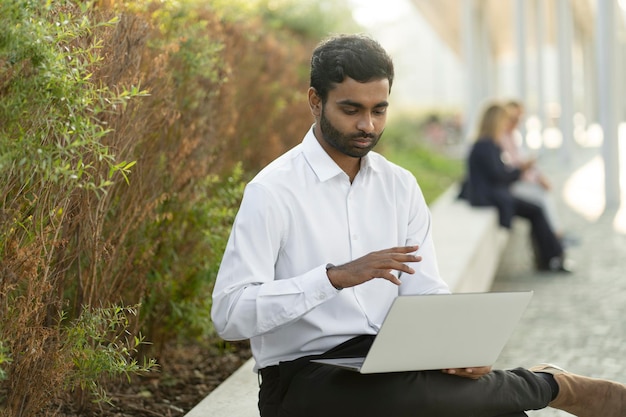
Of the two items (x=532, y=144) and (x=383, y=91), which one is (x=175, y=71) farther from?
(x=532, y=144)

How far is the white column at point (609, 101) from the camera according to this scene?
11.3 meters

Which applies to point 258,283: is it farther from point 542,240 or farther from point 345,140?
point 542,240

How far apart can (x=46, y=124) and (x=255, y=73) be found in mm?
4917

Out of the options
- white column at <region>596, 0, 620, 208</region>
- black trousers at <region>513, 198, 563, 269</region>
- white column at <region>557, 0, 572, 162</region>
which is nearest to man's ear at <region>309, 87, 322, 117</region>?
black trousers at <region>513, 198, 563, 269</region>

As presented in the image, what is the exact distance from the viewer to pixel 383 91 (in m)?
2.88

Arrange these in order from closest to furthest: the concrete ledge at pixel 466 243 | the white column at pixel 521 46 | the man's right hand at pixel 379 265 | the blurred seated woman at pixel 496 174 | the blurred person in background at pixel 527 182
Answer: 1. the man's right hand at pixel 379 265
2. the concrete ledge at pixel 466 243
3. the blurred seated woman at pixel 496 174
4. the blurred person in background at pixel 527 182
5. the white column at pixel 521 46

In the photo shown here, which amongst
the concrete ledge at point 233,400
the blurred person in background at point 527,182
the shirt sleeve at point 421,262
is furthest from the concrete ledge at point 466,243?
the shirt sleeve at point 421,262

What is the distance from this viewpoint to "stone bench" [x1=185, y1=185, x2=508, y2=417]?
Answer: 3.54 metres

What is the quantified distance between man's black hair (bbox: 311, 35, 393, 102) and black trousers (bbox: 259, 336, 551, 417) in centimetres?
81

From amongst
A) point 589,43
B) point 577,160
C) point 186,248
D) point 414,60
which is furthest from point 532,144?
point 414,60

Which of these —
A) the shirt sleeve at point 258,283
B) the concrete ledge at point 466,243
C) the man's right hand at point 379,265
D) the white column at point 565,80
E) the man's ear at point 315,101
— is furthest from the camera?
the white column at point 565,80

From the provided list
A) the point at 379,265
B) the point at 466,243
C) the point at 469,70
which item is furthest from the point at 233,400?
the point at 469,70

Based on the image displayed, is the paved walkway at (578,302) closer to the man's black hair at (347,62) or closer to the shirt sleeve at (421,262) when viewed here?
the shirt sleeve at (421,262)

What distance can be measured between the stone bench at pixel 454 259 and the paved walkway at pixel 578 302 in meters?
0.29
